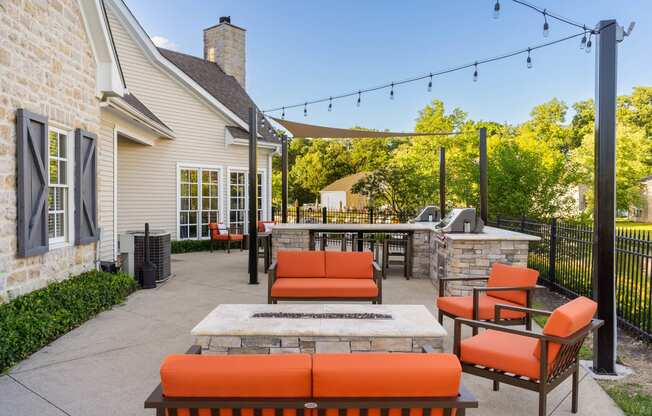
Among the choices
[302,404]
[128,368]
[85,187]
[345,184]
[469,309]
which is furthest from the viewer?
[345,184]

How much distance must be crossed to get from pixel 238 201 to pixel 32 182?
865 cm

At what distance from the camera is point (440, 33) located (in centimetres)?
2183

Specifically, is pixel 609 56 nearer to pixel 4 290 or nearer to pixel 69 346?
pixel 69 346

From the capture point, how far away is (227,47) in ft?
53.6

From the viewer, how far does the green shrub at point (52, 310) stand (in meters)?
4.31

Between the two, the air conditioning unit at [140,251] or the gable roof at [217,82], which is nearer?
the air conditioning unit at [140,251]

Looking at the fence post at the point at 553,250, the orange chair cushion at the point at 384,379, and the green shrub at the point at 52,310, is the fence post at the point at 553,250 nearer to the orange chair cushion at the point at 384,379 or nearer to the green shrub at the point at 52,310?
the orange chair cushion at the point at 384,379

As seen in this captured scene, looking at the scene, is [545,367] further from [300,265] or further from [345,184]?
[345,184]

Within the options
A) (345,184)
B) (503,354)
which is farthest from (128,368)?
(345,184)

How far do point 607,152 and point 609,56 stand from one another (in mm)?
813

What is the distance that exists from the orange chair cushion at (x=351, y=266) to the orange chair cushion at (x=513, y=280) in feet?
5.04

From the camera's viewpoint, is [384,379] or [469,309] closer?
[384,379]

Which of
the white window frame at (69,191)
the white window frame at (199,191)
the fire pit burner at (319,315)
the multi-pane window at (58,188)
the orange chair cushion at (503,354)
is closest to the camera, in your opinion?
the orange chair cushion at (503,354)

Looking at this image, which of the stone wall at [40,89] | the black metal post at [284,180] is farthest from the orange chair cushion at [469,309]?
the black metal post at [284,180]
